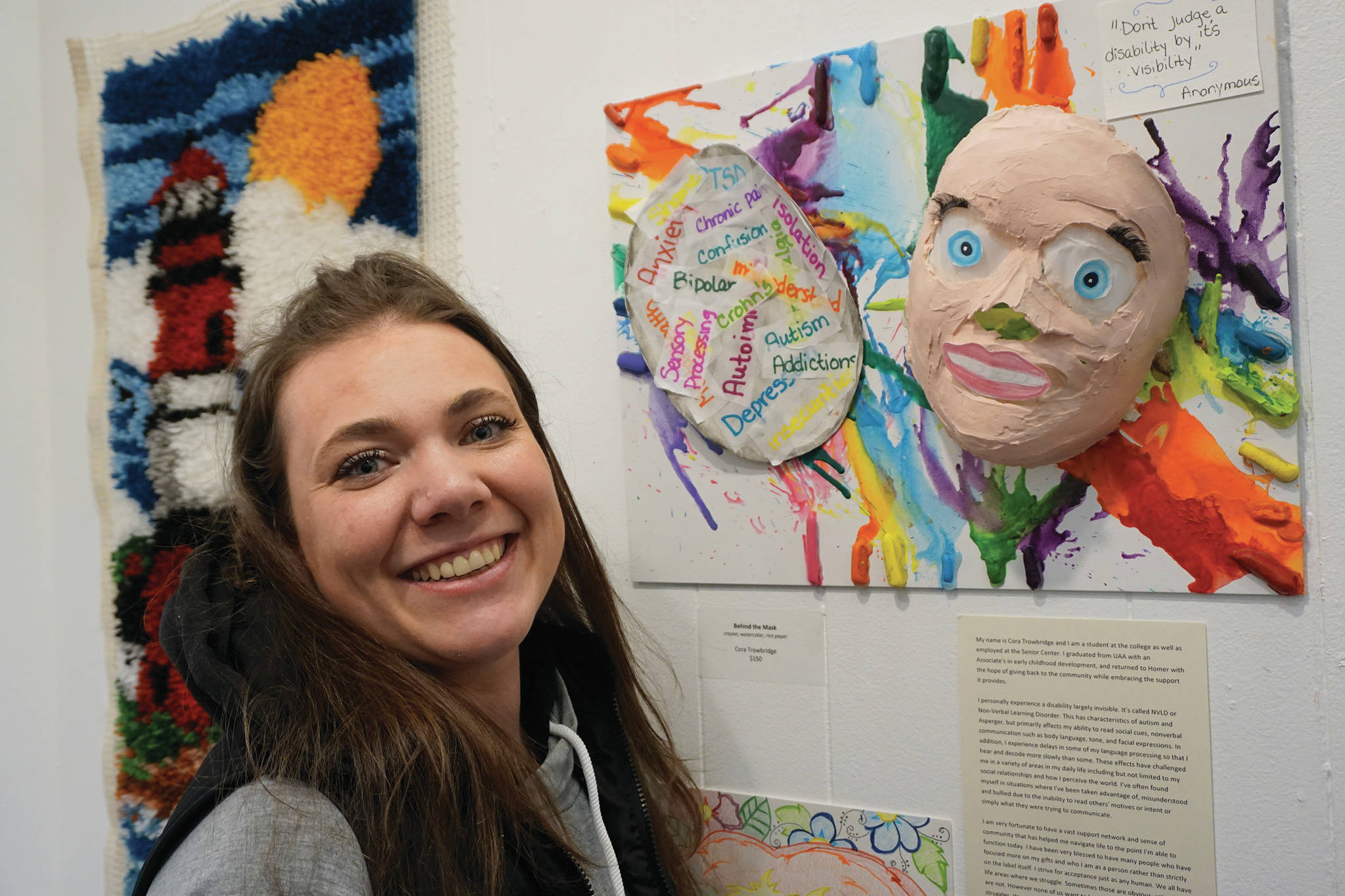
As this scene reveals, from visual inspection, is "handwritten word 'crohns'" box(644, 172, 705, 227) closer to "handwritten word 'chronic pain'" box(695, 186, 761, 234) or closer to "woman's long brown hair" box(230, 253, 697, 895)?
"handwritten word 'chronic pain'" box(695, 186, 761, 234)

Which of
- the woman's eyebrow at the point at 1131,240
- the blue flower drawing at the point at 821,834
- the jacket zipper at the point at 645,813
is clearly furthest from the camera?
the blue flower drawing at the point at 821,834

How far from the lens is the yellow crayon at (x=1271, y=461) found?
2.78 ft

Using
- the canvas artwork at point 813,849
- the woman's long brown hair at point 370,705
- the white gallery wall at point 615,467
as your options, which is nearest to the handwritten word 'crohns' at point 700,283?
the white gallery wall at point 615,467

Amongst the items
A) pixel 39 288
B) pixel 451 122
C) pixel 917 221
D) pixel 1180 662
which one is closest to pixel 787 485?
pixel 917 221

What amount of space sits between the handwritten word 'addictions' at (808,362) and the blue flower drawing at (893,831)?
508mm

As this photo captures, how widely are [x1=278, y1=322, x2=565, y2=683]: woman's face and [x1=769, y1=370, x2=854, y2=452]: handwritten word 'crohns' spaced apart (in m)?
0.32

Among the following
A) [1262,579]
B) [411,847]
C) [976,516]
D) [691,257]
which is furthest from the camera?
[691,257]

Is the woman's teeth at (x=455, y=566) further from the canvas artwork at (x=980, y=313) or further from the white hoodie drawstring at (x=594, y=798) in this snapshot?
the canvas artwork at (x=980, y=313)

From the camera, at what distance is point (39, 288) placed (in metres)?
1.49

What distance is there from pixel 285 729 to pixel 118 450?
0.92 m

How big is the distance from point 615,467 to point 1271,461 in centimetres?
71

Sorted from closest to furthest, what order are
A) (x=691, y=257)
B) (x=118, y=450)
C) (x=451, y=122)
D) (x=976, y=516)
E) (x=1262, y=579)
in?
(x=1262, y=579), (x=976, y=516), (x=691, y=257), (x=451, y=122), (x=118, y=450)

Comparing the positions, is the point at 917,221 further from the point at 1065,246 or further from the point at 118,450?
the point at 118,450

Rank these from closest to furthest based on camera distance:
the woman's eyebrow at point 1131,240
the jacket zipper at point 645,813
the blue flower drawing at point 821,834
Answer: the woman's eyebrow at point 1131,240 → the jacket zipper at point 645,813 → the blue flower drawing at point 821,834
